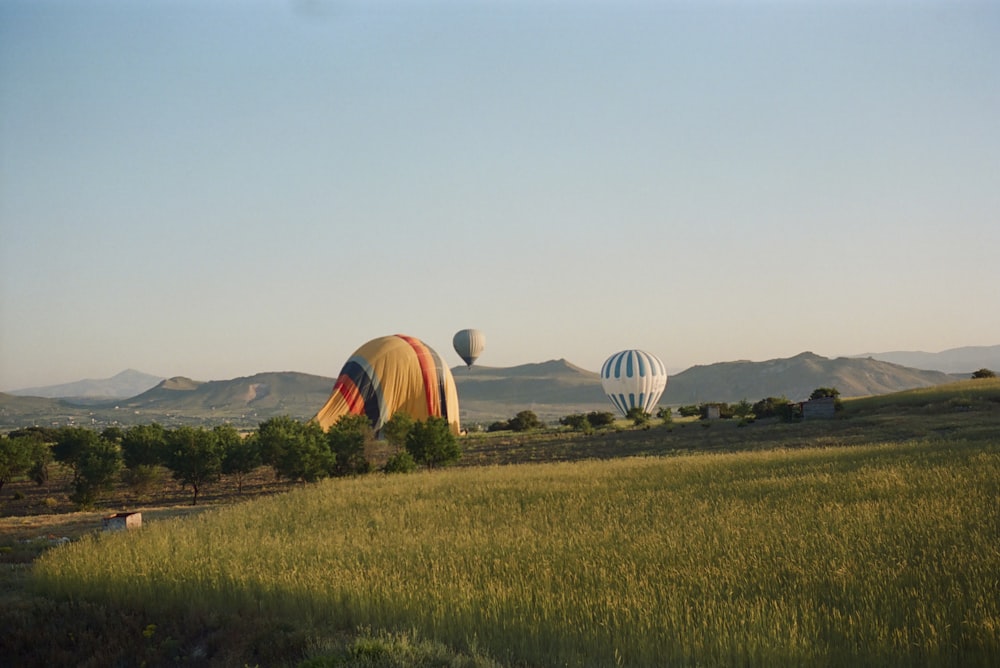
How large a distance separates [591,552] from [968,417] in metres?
44.4

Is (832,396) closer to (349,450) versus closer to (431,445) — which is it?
(431,445)

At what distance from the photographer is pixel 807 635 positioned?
9055 mm

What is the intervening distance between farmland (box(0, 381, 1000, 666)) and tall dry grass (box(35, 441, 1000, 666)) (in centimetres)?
5

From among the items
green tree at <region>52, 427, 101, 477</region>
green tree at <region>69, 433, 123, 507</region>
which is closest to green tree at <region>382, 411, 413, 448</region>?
green tree at <region>69, 433, 123, 507</region>

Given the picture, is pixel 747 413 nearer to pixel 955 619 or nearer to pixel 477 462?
pixel 477 462

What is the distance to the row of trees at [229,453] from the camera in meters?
47.7

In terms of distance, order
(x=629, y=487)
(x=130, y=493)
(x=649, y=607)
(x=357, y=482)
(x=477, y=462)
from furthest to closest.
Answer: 1. (x=477, y=462)
2. (x=130, y=493)
3. (x=357, y=482)
4. (x=629, y=487)
5. (x=649, y=607)

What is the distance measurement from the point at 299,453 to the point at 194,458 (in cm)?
638

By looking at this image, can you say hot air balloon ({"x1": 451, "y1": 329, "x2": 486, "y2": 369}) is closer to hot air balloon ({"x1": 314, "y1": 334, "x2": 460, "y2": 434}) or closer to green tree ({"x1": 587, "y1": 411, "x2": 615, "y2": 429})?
green tree ({"x1": 587, "y1": 411, "x2": 615, "y2": 429})

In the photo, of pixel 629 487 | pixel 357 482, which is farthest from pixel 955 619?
pixel 357 482

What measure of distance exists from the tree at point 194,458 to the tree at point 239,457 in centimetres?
80

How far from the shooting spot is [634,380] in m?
107

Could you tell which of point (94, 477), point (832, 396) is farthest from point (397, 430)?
point (832, 396)

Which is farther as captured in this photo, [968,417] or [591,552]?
[968,417]
